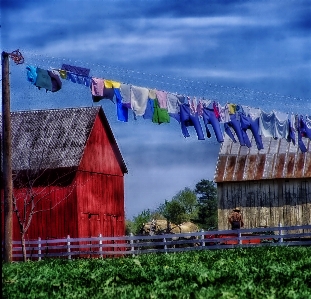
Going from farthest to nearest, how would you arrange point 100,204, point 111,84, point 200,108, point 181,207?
point 181,207 → point 100,204 → point 200,108 → point 111,84

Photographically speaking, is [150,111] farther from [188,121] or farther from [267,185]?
[267,185]

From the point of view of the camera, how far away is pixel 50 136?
32.3 meters

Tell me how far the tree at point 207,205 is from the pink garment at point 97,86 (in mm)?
47375

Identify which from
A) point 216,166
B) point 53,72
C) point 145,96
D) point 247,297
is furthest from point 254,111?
point 247,297

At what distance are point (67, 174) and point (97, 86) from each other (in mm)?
11438

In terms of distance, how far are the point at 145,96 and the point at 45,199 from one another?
11.3m

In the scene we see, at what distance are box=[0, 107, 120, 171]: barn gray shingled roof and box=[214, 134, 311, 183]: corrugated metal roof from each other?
22.7ft

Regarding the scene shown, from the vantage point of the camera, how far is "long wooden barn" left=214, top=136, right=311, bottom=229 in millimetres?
34250

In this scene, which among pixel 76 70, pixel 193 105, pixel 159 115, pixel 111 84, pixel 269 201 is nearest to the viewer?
pixel 76 70

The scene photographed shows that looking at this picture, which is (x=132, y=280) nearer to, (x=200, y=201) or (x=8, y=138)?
(x=8, y=138)

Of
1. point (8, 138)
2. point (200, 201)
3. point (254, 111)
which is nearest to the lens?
point (8, 138)

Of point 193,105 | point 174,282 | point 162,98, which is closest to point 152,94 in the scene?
point 162,98

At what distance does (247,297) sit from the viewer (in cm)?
839

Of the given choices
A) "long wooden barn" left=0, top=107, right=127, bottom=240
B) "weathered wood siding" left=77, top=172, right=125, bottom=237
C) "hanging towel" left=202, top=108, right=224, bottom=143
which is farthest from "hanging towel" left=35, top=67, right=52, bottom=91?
"weathered wood siding" left=77, top=172, right=125, bottom=237
